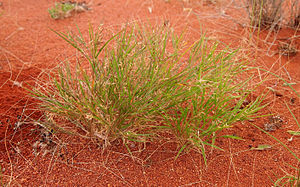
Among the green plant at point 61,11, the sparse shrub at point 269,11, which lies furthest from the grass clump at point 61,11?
the sparse shrub at point 269,11

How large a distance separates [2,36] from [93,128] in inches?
82.7

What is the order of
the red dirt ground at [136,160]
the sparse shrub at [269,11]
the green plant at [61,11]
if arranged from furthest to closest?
the green plant at [61,11], the sparse shrub at [269,11], the red dirt ground at [136,160]

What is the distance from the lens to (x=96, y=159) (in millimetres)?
1591

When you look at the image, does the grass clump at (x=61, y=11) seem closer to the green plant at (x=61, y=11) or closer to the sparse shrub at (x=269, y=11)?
the green plant at (x=61, y=11)

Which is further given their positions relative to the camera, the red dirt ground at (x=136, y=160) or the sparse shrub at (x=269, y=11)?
the sparse shrub at (x=269, y=11)

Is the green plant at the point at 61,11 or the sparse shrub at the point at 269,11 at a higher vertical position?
the green plant at the point at 61,11

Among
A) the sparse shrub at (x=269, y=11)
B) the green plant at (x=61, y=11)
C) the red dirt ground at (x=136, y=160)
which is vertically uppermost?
the green plant at (x=61, y=11)

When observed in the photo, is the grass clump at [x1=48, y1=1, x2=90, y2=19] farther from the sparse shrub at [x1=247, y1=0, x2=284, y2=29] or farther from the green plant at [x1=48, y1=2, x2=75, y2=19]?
the sparse shrub at [x1=247, y1=0, x2=284, y2=29]

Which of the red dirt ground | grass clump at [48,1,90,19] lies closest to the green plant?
grass clump at [48,1,90,19]

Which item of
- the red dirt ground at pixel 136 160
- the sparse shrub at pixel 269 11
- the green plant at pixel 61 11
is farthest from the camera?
the green plant at pixel 61 11

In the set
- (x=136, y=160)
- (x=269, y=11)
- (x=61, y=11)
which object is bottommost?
(x=136, y=160)

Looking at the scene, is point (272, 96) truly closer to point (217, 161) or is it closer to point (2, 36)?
point (217, 161)

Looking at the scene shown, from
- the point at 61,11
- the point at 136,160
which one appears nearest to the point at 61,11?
the point at 61,11

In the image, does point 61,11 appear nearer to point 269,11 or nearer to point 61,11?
point 61,11
